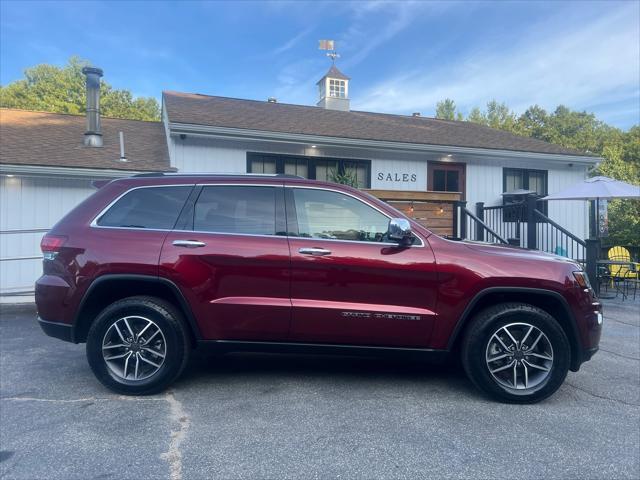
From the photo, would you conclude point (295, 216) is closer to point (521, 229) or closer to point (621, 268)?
point (621, 268)

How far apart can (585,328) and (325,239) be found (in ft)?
7.47

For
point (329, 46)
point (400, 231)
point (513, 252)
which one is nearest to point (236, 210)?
point (400, 231)

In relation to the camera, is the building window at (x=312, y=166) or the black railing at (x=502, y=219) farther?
the black railing at (x=502, y=219)

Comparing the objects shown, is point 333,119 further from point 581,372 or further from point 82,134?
point 581,372

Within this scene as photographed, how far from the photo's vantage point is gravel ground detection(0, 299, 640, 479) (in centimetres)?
263

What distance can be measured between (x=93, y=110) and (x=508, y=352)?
10660mm

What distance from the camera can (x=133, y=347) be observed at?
3643 millimetres

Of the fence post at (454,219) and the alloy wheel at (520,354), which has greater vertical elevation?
the fence post at (454,219)

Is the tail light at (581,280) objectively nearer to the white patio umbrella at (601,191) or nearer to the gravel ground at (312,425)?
the gravel ground at (312,425)

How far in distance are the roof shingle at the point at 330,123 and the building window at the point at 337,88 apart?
6.49 ft

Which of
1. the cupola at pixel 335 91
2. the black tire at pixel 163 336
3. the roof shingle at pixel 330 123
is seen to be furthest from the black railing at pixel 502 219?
the black tire at pixel 163 336

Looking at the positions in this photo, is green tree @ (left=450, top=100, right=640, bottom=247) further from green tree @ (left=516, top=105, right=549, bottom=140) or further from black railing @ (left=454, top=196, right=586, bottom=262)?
black railing @ (left=454, top=196, right=586, bottom=262)

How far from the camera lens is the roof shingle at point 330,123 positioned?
33.6 ft

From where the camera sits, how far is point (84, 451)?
2.79m
